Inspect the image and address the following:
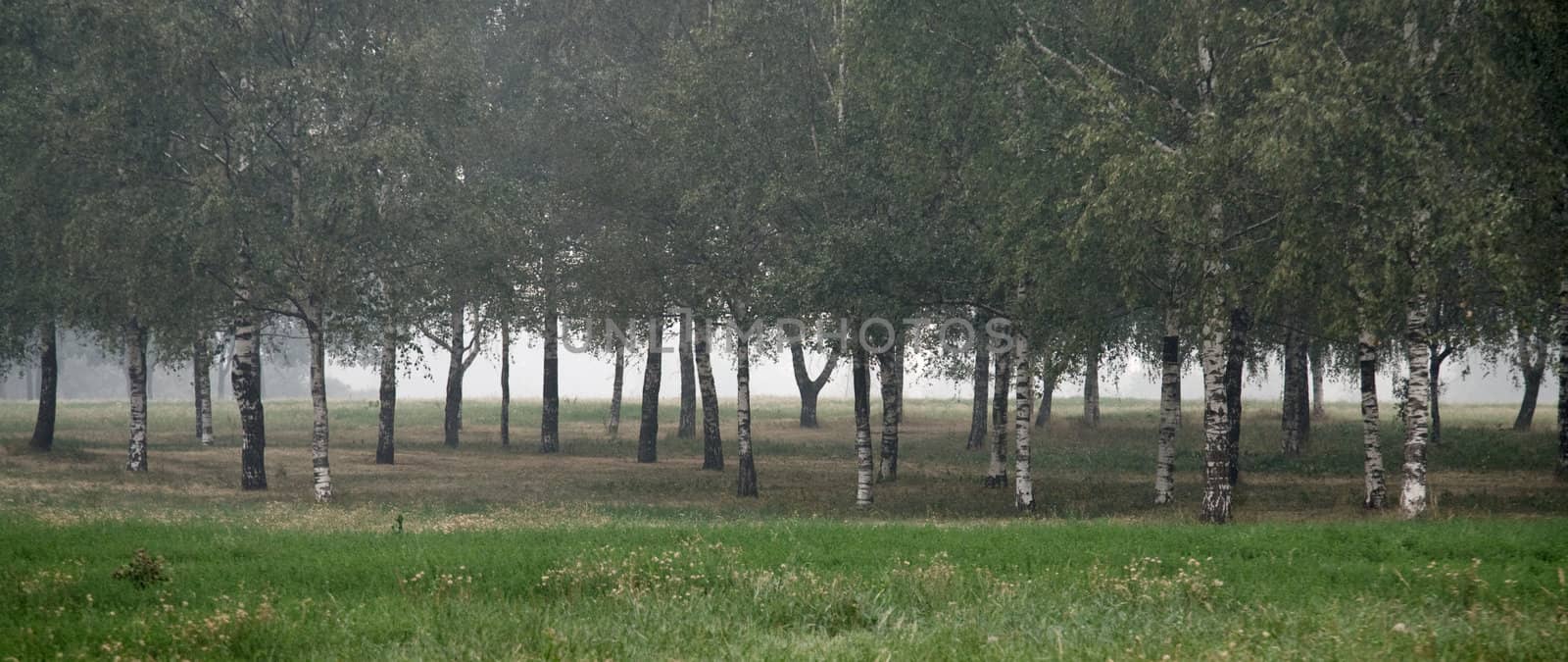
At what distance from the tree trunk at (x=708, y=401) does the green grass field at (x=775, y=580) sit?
7.10 m

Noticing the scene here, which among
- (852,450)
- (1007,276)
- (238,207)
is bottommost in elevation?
(852,450)

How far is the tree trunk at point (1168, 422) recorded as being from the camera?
90.4 feet

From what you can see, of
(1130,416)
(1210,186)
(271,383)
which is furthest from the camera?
(271,383)

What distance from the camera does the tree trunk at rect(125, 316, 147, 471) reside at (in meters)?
33.8

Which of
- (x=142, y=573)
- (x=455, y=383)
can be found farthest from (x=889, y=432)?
(x=142, y=573)

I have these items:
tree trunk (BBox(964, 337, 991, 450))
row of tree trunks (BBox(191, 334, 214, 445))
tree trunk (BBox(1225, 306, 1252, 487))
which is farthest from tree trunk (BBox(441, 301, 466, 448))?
tree trunk (BBox(1225, 306, 1252, 487))

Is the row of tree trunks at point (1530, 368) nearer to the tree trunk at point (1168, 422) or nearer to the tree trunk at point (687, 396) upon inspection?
the tree trunk at point (1168, 422)

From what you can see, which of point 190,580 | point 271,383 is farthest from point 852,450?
point 271,383

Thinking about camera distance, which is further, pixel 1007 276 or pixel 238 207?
pixel 238 207

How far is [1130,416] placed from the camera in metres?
59.0

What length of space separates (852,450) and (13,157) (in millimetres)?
29308

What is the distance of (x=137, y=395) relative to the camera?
34438mm

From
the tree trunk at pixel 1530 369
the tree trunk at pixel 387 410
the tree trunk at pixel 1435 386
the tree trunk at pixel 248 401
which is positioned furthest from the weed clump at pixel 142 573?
the tree trunk at pixel 1530 369

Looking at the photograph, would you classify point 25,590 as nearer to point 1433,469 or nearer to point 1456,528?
point 1456,528
